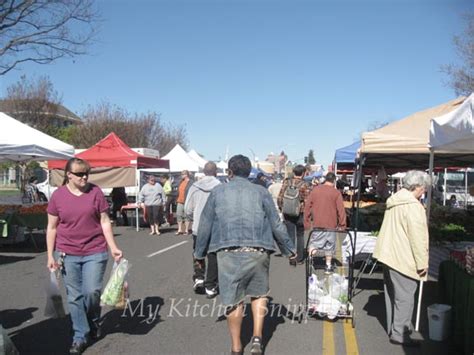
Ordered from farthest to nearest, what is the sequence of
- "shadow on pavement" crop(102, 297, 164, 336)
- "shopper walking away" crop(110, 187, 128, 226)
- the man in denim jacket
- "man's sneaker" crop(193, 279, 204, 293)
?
"shopper walking away" crop(110, 187, 128, 226), "man's sneaker" crop(193, 279, 204, 293), "shadow on pavement" crop(102, 297, 164, 336), the man in denim jacket

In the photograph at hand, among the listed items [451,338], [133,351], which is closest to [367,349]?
[451,338]

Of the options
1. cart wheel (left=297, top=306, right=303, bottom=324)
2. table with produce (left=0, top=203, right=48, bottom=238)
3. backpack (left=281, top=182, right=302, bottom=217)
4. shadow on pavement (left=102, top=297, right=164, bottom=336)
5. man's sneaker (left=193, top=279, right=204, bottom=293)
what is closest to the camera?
shadow on pavement (left=102, top=297, right=164, bottom=336)

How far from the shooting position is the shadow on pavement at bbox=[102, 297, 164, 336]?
18.2 feet

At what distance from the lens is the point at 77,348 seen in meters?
4.64

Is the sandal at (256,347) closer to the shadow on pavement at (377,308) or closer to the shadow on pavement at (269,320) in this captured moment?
the shadow on pavement at (269,320)

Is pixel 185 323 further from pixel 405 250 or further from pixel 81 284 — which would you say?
pixel 405 250

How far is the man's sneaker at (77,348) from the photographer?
461 centimetres

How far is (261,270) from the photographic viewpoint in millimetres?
4391

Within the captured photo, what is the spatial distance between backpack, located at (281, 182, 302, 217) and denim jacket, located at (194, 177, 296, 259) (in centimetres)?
A: 492

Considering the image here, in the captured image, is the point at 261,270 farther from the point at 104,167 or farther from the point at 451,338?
the point at 104,167

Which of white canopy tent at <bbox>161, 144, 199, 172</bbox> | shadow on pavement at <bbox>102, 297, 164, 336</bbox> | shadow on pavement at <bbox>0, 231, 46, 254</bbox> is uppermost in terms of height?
white canopy tent at <bbox>161, 144, 199, 172</bbox>

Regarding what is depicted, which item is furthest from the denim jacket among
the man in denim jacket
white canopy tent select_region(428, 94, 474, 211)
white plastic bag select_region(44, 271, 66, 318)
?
white canopy tent select_region(428, 94, 474, 211)

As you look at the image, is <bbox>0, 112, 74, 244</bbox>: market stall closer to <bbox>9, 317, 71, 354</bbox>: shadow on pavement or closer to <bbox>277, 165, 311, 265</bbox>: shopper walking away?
<bbox>277, 165, 311, 265</bbox>: shopper walking away

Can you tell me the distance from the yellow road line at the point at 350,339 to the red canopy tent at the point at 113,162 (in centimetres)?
1195
